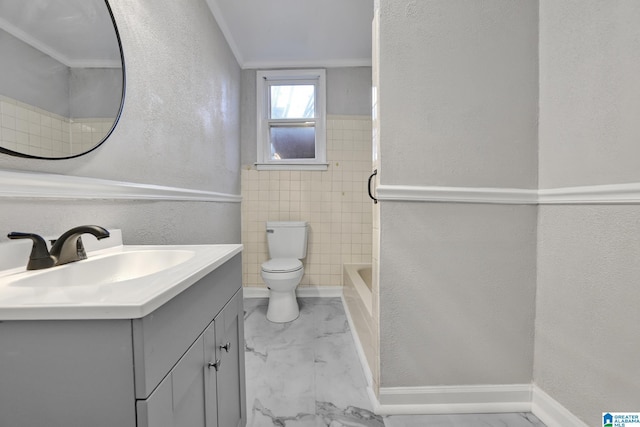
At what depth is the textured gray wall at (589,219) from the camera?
851mm

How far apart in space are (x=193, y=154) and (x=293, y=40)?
1.43 m

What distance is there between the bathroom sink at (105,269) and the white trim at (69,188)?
8.3 inches

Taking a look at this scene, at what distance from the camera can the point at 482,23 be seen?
1153 millimetres

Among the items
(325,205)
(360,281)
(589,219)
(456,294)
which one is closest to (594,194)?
(589,219)

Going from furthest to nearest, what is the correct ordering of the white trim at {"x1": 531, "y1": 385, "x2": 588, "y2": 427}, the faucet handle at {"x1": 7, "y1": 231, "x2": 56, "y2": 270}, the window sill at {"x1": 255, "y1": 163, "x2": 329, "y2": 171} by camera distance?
the window sill at {"x1": 255, "y1": 163, "x2": 329, "y2": 171} → the white trim at {"x1": 531, "y1": 385, "x2": 588, "y2": 427} → the faucet handle at {"x1": 7, "y1": 231, "x2": 56, "y2": 270}

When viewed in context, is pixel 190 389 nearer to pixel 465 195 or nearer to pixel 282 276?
pixel 465 195

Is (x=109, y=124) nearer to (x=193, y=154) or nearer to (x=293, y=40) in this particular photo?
(x=193, y=154)

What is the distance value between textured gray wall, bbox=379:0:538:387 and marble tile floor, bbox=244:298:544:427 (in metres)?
0.15

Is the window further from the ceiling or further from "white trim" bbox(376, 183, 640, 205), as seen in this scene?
"white trim" bbox(376, 183, 640, 205)

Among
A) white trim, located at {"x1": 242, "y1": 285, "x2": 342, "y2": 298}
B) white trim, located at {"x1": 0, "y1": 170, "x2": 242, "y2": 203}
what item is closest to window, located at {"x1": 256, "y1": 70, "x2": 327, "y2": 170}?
white trim, located at {"x1": 242, "y1": 285, "x2": 342, "y2": 298}

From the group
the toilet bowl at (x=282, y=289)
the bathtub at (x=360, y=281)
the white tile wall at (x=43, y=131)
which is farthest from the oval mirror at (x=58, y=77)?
the bathtub at (x=360, y=281)

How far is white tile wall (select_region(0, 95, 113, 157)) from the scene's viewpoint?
0.66 meters

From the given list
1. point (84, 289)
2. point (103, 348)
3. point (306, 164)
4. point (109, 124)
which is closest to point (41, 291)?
point (84, 289)

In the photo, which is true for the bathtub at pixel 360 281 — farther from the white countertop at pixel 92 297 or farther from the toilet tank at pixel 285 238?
the white countertop at pixel 92 297
